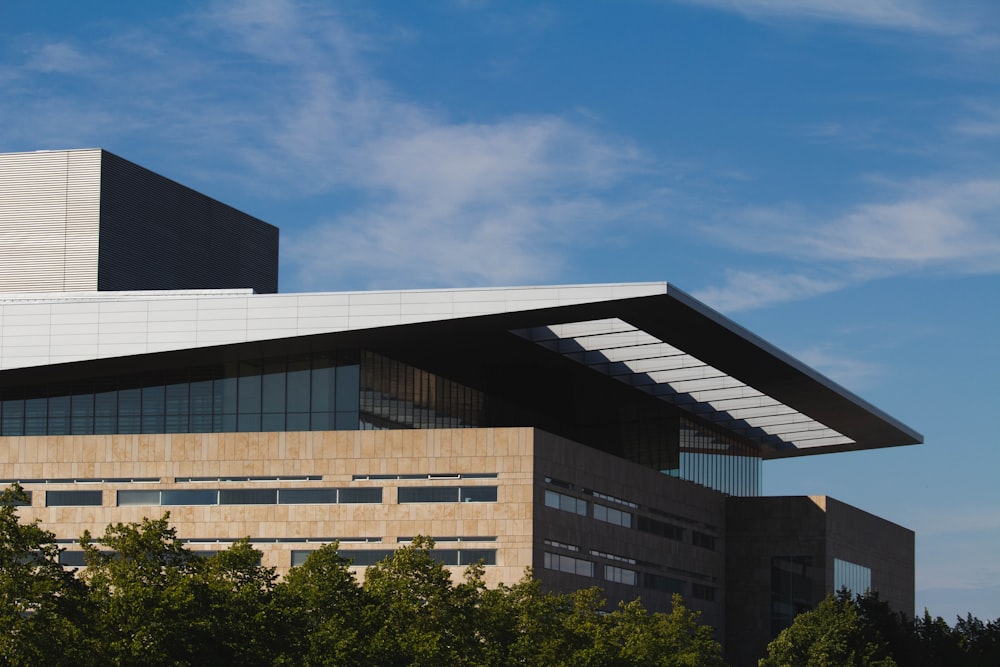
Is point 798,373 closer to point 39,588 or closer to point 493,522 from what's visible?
point 493,522

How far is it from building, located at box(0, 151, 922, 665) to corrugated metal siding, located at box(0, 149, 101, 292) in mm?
16558

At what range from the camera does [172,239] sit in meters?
102

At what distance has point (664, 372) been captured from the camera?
8944cm

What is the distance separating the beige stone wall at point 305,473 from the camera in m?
73.8

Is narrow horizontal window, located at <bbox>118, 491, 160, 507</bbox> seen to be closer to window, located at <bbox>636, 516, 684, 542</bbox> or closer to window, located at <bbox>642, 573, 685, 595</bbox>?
window, located at <bbox>636, 516, 684, 542</bbox>

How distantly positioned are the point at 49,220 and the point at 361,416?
1162 inches

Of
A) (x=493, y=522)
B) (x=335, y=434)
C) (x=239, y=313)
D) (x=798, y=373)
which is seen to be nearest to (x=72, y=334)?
(x=239, y=313)

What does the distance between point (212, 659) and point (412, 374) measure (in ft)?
112

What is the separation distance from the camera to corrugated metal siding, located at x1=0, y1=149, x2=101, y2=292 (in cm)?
9600

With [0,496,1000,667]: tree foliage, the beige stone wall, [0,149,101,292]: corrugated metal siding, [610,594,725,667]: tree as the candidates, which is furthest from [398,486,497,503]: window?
[0,149,101,292]: corrugated metal siding

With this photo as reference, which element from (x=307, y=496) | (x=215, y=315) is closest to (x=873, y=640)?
(x=307, y=496)

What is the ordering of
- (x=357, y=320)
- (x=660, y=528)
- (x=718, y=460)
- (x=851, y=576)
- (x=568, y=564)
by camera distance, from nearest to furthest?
(x=357, y=320), (x=568, y=564), (x=660, y=528), (x=851, y=576), (x=718, y=460)

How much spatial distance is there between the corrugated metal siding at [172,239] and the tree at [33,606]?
51.8 meters

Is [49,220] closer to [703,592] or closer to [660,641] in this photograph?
[703,592]
